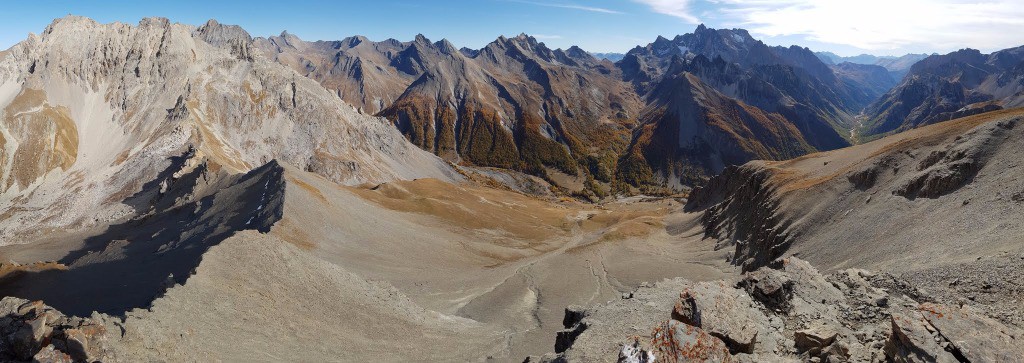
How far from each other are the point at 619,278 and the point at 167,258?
2230 inches

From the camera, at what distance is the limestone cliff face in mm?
109812

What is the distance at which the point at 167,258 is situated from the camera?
5828 centimetres

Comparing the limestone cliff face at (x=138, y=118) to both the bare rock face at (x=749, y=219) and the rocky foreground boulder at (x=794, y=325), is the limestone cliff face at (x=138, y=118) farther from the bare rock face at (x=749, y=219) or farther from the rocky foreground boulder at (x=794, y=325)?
the rocky foreground boulder at (x=794, y=325)

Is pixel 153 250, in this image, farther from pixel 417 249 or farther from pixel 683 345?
pixel 683 345

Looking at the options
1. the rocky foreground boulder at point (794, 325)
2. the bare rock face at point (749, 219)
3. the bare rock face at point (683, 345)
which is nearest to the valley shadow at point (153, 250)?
the rocky foreground boulder at point (794, 325)

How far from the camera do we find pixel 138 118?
440ft

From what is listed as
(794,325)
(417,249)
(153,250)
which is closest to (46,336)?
(794,325)

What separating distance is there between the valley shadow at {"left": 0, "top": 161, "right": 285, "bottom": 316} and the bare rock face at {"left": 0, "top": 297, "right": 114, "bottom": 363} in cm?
1067

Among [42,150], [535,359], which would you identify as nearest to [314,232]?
[535,359]

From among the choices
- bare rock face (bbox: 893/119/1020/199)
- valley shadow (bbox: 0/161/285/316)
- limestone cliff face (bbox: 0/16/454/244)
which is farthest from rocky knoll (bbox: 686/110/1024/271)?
limestone cliff face (bbox: 0/16/454/244)

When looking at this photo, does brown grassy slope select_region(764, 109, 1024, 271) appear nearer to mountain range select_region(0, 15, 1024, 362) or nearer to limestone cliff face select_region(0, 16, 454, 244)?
mountain range select_region(0, 15, 1024, 362)

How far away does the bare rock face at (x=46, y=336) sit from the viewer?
859 inches

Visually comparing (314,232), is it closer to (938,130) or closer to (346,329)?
(346,329)

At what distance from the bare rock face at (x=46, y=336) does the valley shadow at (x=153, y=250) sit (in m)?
10.7
